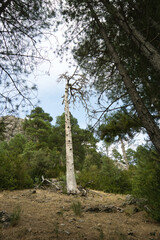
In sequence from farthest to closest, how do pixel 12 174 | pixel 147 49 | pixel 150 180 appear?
1. pixel 12 174
2. pixel 150 180
3. pixel 147 49

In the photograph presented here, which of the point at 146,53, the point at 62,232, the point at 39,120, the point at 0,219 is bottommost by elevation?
the point at 62,232

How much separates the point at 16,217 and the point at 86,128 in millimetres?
2104

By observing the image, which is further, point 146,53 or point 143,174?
point 143,174

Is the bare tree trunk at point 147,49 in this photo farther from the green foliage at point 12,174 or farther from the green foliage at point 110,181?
the green foliage at point 110,181

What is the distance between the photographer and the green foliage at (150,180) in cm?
272

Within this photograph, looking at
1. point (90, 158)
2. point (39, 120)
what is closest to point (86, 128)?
point (90, 158)

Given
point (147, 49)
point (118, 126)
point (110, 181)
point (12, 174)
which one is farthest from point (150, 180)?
point (110, 181)

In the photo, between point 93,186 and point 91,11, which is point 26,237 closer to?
point 91,11

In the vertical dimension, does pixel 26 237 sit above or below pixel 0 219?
below

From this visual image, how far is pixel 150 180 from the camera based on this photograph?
2895 mm

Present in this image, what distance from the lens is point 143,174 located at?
3135 millimetres

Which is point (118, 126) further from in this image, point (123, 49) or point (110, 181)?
point (110, 181)

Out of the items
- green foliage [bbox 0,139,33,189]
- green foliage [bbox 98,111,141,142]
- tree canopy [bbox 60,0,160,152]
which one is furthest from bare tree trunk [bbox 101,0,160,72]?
green foliage [bbox 0,139,33,189]

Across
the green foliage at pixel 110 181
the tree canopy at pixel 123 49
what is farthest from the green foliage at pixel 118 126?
the green foliage at pixel 110 181
